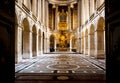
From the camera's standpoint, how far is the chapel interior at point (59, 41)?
6.85 metres

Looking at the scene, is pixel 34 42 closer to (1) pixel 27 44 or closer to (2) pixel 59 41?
(1) pixel 27 44

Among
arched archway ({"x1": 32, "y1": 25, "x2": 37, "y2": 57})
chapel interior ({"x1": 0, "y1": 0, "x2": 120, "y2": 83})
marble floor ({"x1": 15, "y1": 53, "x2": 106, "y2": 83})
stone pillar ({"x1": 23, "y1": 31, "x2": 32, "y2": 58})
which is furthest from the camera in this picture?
arched archway ({"x1": 32, "y1": 25, "x2": 37, "y2": 57})

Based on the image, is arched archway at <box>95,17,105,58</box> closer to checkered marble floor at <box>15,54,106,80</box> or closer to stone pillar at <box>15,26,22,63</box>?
checkered marble floor at <box>15,54,106,80</box>

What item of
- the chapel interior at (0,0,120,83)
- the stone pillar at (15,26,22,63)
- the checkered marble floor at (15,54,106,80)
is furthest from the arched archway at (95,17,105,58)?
the stone pillar at (15,26,22,63)

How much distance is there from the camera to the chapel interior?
6852mm

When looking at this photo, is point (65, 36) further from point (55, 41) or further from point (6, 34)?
point (6, 34)

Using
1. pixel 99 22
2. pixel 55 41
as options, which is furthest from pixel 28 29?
pixel 55 41

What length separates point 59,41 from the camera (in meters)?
41.5

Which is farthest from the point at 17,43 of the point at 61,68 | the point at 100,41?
the point at 100,41

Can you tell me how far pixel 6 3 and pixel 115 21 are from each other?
2165 millimetres

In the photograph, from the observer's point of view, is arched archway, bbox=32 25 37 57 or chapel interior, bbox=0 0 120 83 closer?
chapel interior, bbox=0 0 120 83

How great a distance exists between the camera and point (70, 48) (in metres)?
41.0

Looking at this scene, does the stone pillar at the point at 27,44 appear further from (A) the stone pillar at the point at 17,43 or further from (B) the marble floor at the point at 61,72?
(B) the marble floor at the point at 61,72

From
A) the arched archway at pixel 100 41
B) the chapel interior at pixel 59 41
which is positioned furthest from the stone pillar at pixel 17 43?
the arched archway at pixel 100 41
